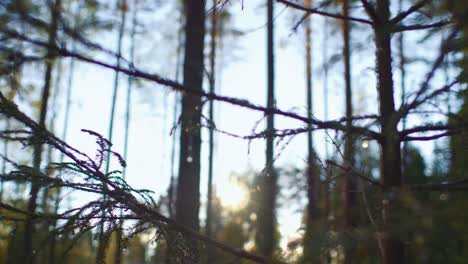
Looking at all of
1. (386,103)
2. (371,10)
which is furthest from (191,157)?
(371,10)

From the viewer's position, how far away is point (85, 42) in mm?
1582

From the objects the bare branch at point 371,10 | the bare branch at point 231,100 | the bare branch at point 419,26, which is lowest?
the bare branch at point 231,100

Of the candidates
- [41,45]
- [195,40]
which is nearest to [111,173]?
[41,45]

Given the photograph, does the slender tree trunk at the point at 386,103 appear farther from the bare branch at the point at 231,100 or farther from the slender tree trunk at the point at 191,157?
the slender tree trunk at the point at 191,157

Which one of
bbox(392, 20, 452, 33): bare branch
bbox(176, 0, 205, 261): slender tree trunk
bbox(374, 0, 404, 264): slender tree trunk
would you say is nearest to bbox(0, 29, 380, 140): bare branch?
bbox(374, 0, 404, 264): slender tree trunk

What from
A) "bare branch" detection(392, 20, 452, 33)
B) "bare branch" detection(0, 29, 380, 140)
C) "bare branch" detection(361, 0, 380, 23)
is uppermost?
"bare branch" detection(361, 0, 380, 23)

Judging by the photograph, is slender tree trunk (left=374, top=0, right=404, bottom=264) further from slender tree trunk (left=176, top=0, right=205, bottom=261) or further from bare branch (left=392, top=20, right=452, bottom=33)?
slender tree trunk (left=176, top=0, right=205, bottom=261)

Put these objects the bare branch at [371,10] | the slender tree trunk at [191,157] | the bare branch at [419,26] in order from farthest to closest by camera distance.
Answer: the slender tree trunk at [191,157]
the bare branch at [371,10]
the bare branch at [419,26]

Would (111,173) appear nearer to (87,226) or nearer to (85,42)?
→ (87,226)

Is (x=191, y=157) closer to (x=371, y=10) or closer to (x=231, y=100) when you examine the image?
(x=231, y=100)

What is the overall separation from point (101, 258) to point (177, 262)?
1.37ft

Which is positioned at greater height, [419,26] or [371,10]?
[371,10]

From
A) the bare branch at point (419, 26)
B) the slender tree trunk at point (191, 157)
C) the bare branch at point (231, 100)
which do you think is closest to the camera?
the bare branch at point (231, 100)

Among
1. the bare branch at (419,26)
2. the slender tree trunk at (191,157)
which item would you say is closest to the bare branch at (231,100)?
the bare branch at (419,26)
